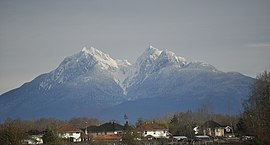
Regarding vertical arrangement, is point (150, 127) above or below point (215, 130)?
above

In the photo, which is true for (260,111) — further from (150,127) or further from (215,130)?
(215,130)

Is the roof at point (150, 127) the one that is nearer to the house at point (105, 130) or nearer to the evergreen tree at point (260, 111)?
the house at point (105, 130)

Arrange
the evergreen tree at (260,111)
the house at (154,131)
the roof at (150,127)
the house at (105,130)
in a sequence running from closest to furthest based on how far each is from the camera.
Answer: the evergreen tree at (260,111) → the house at (154,131) → the roof at (150,127) → the house at (105,130)

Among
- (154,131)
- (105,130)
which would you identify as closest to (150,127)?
(154,131)

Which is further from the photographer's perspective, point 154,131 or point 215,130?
point 215,130

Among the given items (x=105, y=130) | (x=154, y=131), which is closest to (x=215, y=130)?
(x=154, y=131)

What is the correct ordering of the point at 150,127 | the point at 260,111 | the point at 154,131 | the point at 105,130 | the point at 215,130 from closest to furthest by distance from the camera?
the point at 260,111 < the point at 154,131 < the point at 150,127 < the point at 105,130 < the point at 215,130

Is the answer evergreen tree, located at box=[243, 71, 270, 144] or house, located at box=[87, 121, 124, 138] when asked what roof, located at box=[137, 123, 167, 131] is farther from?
evergreen tree, located at box=[243, 71, 270, 144]

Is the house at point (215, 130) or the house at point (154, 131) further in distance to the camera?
the house at point (215, 130)

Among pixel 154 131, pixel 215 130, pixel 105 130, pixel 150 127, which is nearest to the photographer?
pixel 154 131

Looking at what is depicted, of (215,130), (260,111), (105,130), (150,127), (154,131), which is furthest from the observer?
(215,130)

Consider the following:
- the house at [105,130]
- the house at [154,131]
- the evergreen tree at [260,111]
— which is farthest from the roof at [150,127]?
the evergreen tree at [260,111]

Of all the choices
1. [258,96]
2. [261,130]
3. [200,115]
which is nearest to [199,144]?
[258,96]

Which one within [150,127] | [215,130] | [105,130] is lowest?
[215,130]
